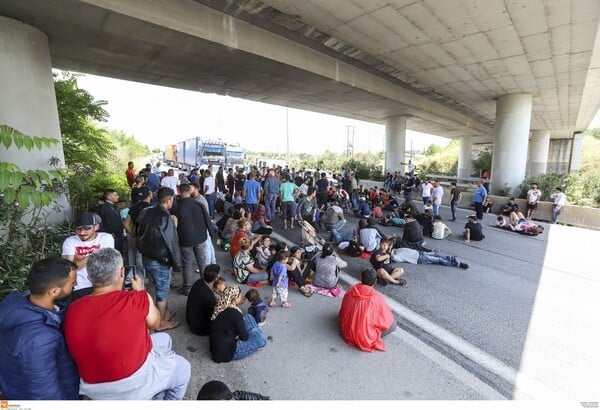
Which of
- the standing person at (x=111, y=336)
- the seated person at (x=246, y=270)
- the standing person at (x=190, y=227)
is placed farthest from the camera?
the seated person at (x=246, y=270)

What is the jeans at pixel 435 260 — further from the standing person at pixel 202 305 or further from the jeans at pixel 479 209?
the jeans at pixel 479 209

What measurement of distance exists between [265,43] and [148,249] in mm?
7546

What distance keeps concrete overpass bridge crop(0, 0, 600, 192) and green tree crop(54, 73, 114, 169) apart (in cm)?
105

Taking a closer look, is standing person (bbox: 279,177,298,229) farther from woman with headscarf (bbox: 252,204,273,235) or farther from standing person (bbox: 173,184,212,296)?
standing person (bbox: 173,184,212,296)

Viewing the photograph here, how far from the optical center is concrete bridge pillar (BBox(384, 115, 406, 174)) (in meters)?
21.7

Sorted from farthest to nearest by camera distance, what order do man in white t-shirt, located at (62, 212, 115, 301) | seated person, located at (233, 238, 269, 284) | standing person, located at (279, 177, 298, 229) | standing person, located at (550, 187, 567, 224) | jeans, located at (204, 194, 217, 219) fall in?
standing person, located at (550, 187, 567, 224) < jeans, located at (204, 194, 217, 219) < standing person, located at (279, 177, 298, 229) < seated person, located at (233, 238, 269, 284) < man in white t-shirt, located at (62, 212, 115, 301)

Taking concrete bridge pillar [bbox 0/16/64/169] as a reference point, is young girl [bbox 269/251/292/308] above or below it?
below

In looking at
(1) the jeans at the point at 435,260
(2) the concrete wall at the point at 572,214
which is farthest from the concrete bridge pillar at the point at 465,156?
(1) the jeans at the point at 435,260

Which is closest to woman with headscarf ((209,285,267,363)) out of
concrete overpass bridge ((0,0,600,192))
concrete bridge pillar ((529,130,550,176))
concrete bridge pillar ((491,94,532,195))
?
concrete overpass bridge ((0,0,600,192))

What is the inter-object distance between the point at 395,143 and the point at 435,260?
16.9m

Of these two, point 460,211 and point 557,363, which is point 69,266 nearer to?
point 557,363

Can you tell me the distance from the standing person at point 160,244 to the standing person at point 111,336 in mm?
1856

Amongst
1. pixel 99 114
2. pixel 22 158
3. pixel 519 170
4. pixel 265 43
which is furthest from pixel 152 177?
pixel 519 170

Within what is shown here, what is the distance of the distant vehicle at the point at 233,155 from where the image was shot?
95.5 ft
